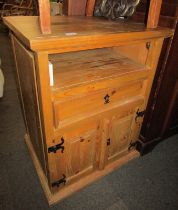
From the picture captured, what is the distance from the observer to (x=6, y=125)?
6.28ft

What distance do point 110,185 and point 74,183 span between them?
0.28m

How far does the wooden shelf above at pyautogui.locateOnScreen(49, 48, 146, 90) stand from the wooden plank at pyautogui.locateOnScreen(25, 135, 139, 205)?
0.79 metres

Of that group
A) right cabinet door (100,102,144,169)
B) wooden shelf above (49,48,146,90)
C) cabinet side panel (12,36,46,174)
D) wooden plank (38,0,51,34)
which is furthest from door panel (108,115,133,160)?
wooden plank (38,0,51,34)

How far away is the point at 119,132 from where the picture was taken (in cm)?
130

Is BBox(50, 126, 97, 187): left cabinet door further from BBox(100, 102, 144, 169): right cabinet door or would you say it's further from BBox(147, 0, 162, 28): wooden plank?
BBox(147, 0, 162, 28): wooden plank

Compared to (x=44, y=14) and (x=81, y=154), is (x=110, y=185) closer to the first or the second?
(x=81, y=154)

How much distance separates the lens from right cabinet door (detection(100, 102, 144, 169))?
1187 mm

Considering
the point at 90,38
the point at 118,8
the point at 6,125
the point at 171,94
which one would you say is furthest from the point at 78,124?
the point at 6,125

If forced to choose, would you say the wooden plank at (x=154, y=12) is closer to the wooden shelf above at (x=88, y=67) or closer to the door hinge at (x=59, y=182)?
the wooden shelf above at (x=88, y=67)

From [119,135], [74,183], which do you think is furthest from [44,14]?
[74,183]

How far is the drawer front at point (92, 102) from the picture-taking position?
91 cm

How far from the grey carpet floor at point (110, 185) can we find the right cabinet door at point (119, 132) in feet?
0.58

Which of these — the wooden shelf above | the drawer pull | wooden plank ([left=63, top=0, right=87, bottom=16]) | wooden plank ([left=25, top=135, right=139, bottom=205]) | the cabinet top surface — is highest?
wooden plank ([left=63, top=0, right=87, bottom=16])

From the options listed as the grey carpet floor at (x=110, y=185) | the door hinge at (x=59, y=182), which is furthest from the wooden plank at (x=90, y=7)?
the grey carpet floor at (x=110, y=185)
